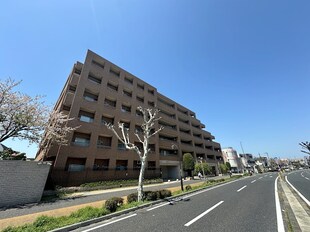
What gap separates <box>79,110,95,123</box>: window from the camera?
75.4 ft

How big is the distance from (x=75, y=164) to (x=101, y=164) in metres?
3.80

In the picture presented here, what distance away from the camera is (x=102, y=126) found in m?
24.5

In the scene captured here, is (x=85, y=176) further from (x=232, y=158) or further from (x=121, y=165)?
(x=232, y=158)

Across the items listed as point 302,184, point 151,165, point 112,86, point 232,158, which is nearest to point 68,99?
point 112,86

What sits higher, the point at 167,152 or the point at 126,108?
the point at 126,108

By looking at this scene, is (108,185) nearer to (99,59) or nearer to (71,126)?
(71,126)

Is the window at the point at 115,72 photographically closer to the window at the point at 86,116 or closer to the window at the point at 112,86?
the window at the point at 112,86

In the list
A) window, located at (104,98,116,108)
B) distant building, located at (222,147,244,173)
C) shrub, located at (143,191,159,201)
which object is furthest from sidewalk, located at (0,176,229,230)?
distant building, located at (222,147,244,173)

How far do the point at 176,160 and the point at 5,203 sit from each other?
30201 mm

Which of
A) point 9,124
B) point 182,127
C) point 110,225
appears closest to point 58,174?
point 9,124

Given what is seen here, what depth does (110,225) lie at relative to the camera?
6.13 meters

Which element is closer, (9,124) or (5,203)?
(5,203)

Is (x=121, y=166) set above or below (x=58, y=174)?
above

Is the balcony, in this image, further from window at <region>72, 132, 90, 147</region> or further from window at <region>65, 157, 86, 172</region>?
window at <region>65, 157, 86, 172</region>
